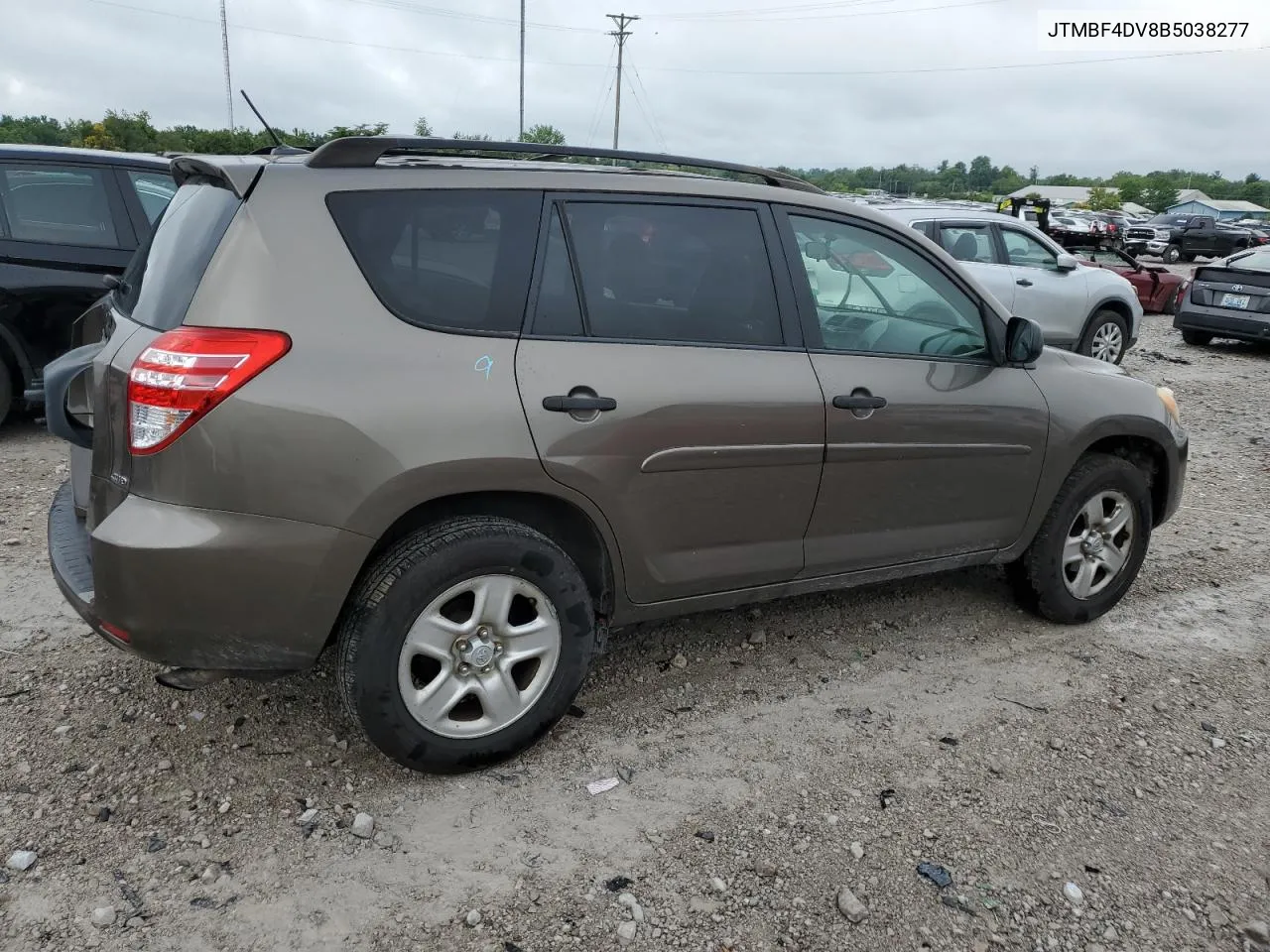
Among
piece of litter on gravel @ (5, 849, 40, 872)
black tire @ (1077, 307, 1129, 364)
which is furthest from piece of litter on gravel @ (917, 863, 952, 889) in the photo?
black tire @ (1077, 307, 1129, 364)

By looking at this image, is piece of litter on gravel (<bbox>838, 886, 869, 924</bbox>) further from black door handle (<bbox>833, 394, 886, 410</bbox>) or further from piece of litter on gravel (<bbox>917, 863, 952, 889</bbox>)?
black door handle (<bbox>833, 394, 886, 410</bbox>)

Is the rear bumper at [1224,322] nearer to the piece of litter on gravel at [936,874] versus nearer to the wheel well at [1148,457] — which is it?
the wheel well at [1148,457]

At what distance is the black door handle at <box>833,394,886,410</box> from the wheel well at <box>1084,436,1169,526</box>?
1.30 meters

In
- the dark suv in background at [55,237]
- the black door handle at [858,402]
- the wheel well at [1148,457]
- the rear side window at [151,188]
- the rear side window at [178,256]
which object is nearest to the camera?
the rear side window at [178,256]

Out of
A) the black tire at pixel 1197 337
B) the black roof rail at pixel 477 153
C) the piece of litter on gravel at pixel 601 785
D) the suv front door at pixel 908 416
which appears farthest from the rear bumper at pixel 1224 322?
the piece of litter on gravel at pixel 601 785

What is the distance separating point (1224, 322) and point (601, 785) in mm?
12152

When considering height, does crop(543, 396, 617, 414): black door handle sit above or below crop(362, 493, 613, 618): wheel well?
above

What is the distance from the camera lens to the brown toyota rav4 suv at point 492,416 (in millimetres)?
2543

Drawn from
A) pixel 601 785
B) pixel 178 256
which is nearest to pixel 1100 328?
pixel 601 785

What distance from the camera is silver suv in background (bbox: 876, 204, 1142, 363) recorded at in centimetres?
1010

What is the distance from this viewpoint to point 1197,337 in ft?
42.9

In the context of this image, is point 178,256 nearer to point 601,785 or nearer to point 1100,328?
point 601,785

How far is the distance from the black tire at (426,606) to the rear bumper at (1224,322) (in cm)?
1194

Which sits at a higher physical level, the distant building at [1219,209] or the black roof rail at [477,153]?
the black roof rail at [477,153]
